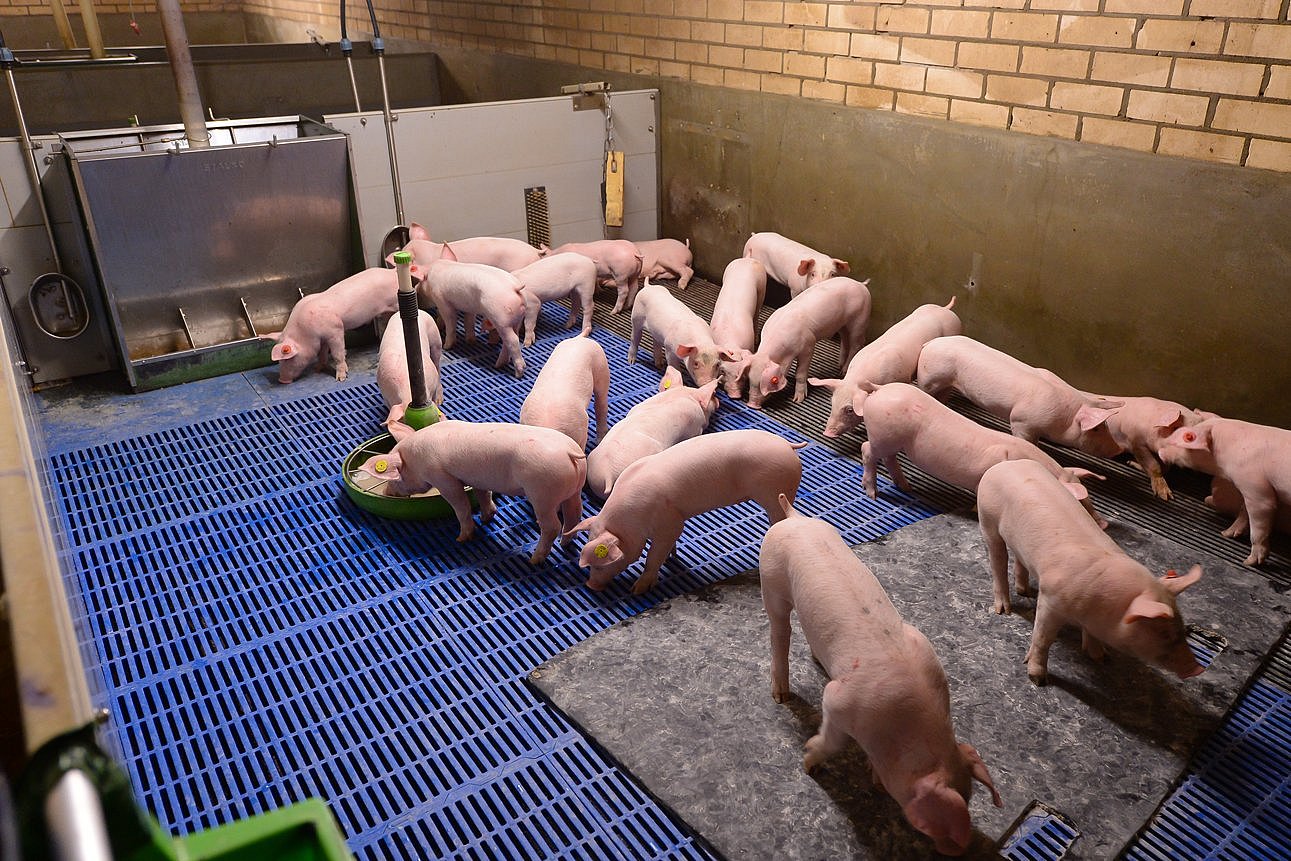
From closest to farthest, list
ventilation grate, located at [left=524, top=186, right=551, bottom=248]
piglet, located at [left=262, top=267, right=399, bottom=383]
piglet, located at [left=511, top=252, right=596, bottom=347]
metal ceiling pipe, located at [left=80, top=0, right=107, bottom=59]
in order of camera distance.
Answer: piglet, located at [left=262, top=267, right=399, bottom=383], piglet, located at [left=511, top=252, right=596, bottom=347], ventilation grate, located at [left=524, top=186, right=551, bottom=248], metal ceiling pipe, located at [left=80, top=0, right=107, bottom=59]

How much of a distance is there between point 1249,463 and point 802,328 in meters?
2.25

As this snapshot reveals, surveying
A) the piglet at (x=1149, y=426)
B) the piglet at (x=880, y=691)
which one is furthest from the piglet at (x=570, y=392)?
the piglet at (x=1149, y=426)

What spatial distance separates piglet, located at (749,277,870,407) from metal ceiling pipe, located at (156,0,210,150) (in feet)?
11.6

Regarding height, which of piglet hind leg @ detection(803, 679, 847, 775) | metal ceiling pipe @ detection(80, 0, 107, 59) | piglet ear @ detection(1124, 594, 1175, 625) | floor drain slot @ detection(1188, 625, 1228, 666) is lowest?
floor drain slot @ detection(1188, 625, 1228, 666)

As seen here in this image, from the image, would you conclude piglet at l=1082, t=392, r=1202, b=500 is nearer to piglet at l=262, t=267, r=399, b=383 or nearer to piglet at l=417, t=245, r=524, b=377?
piglet at l=417, t=245, r=524, b=377

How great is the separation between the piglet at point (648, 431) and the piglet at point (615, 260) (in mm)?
2265

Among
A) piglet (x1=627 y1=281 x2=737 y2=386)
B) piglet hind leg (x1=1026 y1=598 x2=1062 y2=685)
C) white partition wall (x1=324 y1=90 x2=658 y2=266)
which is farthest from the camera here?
white partition wall (x1=324 y1=90 x2=658 y2=266)

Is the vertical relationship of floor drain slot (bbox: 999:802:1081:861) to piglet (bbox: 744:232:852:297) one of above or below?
below

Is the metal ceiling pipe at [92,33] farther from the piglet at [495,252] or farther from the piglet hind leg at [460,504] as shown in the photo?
the piglet hind leg at [460,504]

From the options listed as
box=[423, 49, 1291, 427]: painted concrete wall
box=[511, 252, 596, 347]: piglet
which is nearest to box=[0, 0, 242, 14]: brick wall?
box=[511, 252, 596, 347]: piglet

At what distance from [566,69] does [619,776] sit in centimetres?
688

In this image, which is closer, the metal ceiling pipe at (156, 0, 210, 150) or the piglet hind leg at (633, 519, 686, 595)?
the piglet hind leg at (633, 519, 686, 595)

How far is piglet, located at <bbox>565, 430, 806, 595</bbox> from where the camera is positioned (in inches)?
139

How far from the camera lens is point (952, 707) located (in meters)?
3.02
